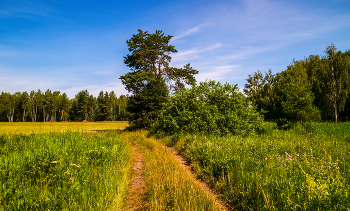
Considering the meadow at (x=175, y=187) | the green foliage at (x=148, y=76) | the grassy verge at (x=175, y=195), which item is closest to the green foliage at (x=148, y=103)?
the green foliage at (x=148, y=76)

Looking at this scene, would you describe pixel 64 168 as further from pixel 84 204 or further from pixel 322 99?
pixel 322 99

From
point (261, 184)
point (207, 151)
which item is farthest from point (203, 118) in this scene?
point (261, 184)

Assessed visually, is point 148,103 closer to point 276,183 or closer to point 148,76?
point 148,76

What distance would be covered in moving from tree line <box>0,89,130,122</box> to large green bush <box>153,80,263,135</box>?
222 feet

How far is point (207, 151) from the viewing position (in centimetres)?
759

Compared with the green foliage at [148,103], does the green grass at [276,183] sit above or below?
below

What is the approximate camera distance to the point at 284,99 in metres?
19.5

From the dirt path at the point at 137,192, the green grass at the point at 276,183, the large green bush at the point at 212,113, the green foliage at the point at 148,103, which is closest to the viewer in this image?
the green grass at the point at 276,183

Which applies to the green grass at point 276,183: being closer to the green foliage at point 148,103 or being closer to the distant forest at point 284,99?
the distant forest at point 284,99

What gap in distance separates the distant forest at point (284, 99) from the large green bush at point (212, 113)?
135 centimetres

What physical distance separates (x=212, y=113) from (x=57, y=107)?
9479cm

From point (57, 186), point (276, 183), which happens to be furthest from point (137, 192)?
point (276, 183)

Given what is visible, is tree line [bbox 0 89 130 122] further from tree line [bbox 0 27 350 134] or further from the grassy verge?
the grassy verge

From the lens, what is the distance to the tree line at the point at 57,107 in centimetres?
7862
